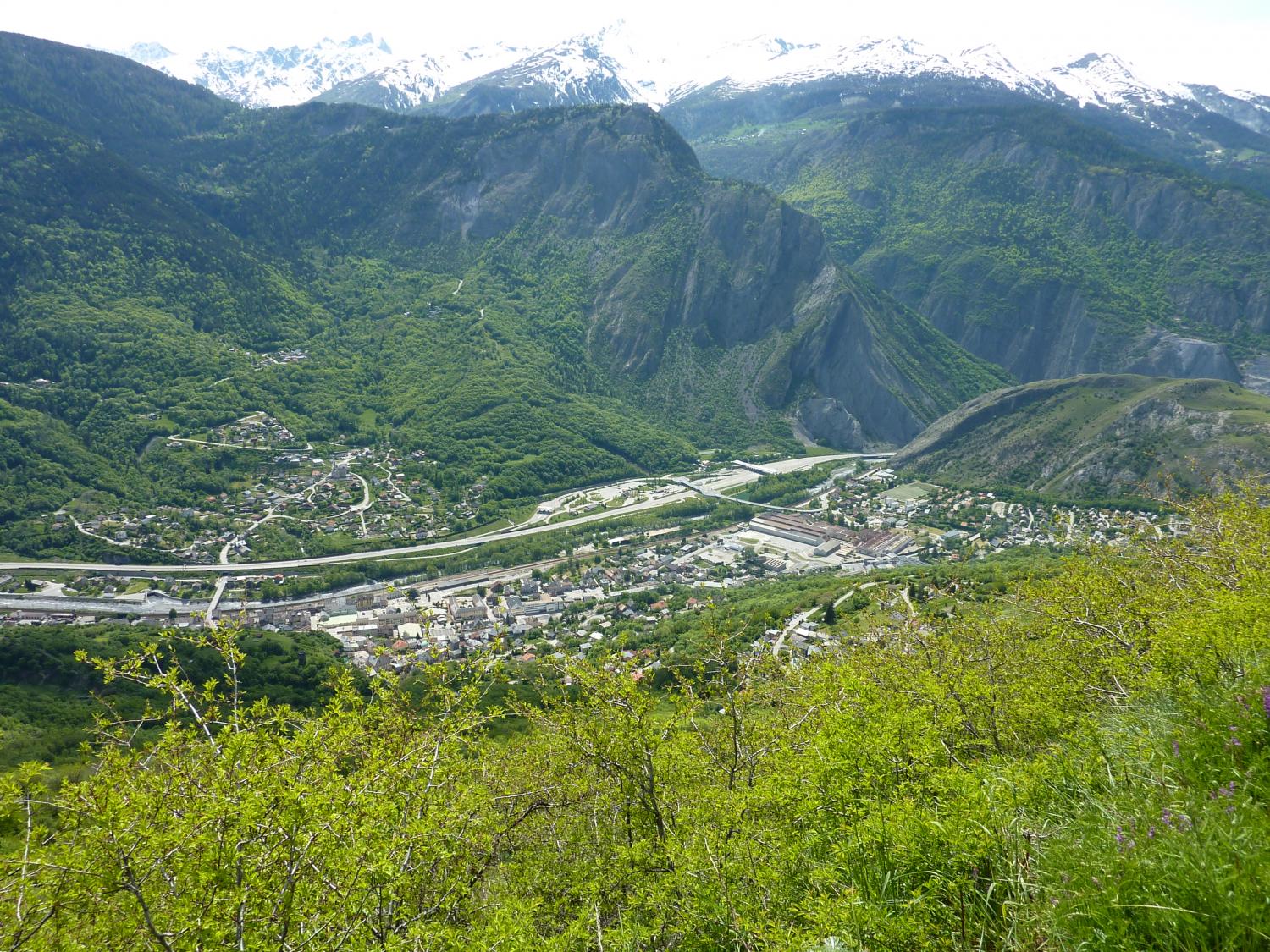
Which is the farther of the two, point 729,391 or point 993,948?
point 729,391

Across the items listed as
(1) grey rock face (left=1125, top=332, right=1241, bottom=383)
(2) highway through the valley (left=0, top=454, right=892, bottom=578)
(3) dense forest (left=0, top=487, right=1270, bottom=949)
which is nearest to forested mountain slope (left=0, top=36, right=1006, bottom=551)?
(2) highway through the valley (left=0, top=454, right=892, bottom=578)

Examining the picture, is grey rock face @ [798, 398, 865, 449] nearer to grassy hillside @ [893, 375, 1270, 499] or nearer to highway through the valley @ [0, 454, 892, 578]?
highway through the valley @ [0, 454, 892, 578]

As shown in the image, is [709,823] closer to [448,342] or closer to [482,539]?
[482,539]

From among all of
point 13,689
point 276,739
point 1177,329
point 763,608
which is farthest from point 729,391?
point 276,739

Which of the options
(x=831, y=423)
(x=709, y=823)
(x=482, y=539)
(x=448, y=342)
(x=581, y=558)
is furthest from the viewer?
(x=448, y=342)

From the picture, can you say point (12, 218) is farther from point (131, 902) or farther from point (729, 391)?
point (131, 902)

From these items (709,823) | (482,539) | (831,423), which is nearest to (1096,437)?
(831,423)
